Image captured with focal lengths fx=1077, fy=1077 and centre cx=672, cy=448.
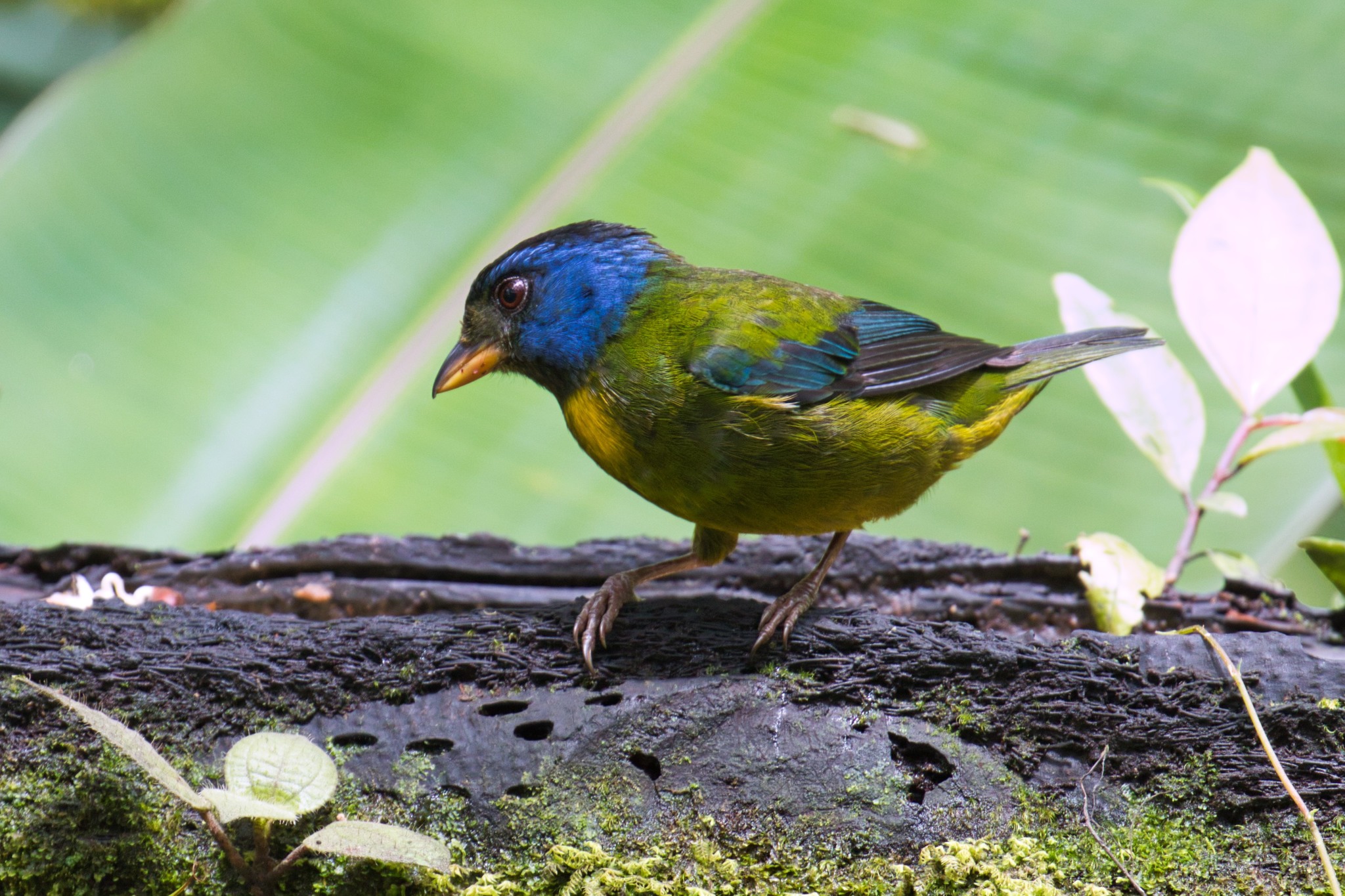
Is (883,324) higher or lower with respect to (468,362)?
higher

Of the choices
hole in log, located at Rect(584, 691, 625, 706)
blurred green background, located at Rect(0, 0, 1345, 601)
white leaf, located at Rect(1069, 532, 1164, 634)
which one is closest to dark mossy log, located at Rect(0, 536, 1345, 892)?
hole in log, located at Rect(584, 691, 625, 706)

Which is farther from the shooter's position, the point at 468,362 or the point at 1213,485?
the point at 1213,485

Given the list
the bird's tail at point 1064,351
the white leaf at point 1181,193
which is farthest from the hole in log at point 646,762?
the white leaf at point 1181,193

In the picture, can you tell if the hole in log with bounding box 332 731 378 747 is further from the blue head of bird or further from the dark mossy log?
the blue head of bird

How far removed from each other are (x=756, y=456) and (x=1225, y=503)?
4.00ft

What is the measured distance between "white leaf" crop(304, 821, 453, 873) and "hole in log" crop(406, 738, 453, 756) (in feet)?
0.89

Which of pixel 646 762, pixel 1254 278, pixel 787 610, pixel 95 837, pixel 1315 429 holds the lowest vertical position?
pixel 95 837

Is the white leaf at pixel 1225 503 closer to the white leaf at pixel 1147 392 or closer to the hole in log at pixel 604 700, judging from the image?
the white leaf at pixel 1147 392

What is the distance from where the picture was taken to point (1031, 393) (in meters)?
2.86

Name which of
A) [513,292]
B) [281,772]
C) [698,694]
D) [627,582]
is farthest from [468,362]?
[281,772]

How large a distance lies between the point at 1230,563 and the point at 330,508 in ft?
8.43

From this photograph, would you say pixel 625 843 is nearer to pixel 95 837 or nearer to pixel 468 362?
pixel 95 837

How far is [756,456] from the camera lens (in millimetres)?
2379

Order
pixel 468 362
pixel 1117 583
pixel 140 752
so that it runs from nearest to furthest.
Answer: pixel 140 752
pixel 1117 583
pixel 468 362
